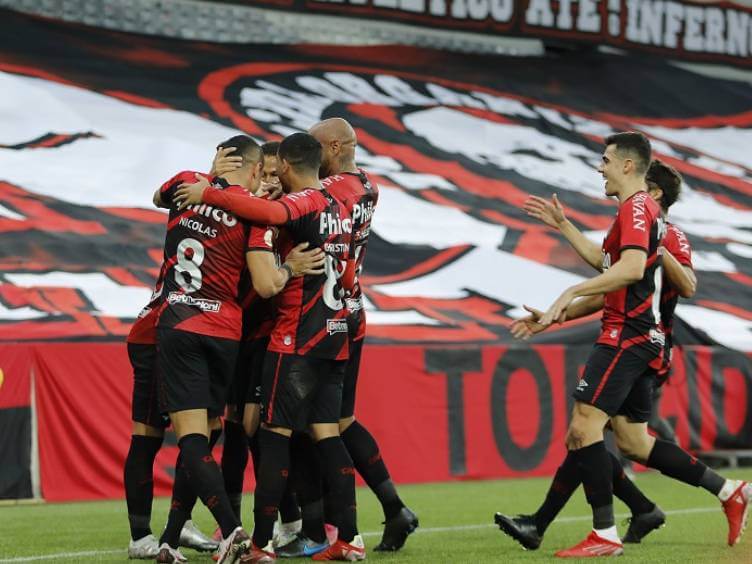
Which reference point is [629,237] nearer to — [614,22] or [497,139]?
[497,139]

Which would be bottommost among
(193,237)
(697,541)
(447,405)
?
(447,405)

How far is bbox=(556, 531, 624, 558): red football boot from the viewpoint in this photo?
20.0 ft

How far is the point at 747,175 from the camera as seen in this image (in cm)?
1991

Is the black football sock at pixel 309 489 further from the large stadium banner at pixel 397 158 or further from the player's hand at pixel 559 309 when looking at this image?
the large stadium banner at pixel 397 158

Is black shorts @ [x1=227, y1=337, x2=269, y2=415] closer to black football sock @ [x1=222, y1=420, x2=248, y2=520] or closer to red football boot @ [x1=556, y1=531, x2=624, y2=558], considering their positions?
black football sock @ [x1=222, y1=420, x2=248, y2=520]

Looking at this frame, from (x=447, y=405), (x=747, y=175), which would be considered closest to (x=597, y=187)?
(x=747, y=175)

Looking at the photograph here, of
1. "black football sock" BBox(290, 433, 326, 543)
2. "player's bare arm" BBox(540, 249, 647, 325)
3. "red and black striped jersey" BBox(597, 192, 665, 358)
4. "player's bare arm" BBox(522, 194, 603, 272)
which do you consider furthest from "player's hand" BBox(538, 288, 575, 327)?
"black football sock" BBox(290, 433, 326, 543)

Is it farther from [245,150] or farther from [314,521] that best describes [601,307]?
[245,150]

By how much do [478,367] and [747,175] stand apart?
10.1 metres

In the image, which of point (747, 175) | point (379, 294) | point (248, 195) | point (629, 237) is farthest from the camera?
point (747, 175)

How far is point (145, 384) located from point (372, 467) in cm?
123

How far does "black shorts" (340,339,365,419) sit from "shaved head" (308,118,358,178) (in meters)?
0.90

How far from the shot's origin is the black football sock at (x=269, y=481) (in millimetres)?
5645

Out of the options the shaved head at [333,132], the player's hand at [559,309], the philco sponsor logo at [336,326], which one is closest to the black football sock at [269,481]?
the philco sponsor logo at [336,326]
